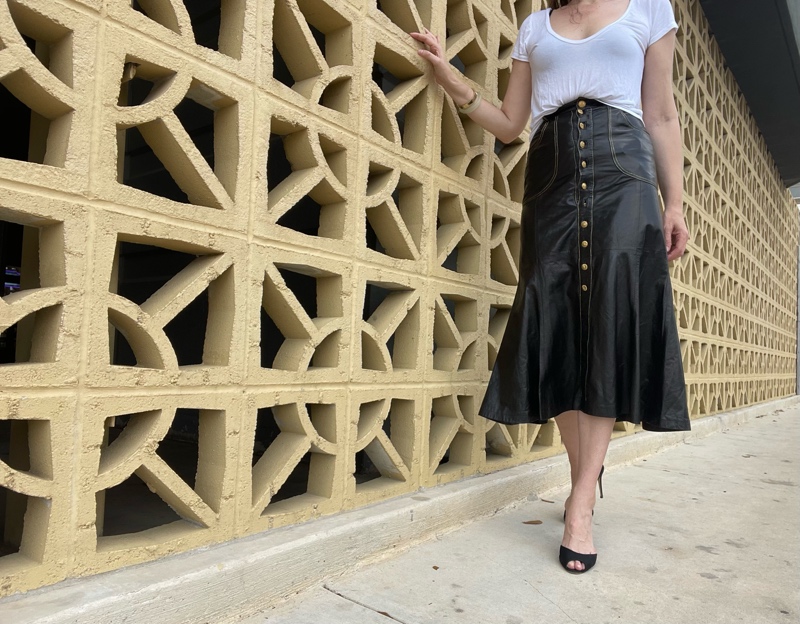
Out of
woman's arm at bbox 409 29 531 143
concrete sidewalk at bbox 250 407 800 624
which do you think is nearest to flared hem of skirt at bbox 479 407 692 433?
concrete sidewalk at bbox 250 407 800 624

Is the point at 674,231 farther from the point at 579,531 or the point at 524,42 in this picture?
the point at 579,531

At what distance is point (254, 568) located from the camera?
145 centimetres

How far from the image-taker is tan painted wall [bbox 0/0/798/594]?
1199 mm

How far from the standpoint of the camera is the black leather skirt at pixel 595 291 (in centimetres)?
194

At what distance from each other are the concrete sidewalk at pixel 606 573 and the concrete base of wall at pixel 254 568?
0.16 ft

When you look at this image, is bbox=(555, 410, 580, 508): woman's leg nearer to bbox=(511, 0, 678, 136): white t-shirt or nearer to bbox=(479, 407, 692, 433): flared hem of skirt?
bbox=(479, 407, 692, 433): flared hem of skirt

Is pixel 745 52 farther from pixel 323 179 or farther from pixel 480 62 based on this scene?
pixel 323 179

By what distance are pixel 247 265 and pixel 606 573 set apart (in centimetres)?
137

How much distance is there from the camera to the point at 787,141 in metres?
8.61

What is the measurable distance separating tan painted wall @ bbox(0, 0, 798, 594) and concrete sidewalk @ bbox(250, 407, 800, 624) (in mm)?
239

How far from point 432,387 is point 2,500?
165 centimetres

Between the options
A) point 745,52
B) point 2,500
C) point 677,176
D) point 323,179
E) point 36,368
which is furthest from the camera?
point 745,52

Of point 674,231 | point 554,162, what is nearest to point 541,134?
point 554,162

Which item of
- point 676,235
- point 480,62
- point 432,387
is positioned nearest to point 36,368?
point 432,387
